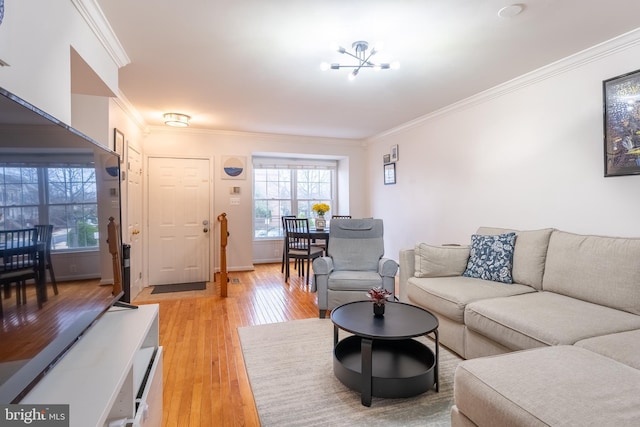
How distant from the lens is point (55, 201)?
1.08 metres

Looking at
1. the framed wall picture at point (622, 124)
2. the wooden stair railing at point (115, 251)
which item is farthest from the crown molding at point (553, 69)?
the wooden stair railing at point (115, 251)

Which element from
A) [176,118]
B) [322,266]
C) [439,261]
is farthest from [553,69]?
[176,118]

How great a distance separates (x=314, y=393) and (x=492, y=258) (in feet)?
6.17

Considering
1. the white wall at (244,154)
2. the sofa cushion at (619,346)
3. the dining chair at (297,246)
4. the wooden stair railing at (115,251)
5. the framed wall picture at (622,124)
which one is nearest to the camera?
the sofa cushion at (619,346)

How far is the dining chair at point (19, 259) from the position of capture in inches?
33.2

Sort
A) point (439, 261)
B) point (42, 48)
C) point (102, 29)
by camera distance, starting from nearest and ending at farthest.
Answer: point (42, 48) → point (102, 29) → point (439, 261)

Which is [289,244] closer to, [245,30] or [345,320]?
[345,320]

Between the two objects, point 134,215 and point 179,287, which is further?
point 179,287

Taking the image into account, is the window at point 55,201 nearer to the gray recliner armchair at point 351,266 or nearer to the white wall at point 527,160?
the gray recliner armchair at point 351,266

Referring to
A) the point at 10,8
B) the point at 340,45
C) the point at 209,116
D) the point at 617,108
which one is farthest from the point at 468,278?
the point at 209,116

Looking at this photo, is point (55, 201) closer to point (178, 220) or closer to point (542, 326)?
point (542, 326)

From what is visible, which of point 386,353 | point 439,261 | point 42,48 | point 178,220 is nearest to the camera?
point 42,48

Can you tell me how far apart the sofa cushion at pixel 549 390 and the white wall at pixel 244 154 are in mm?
4490

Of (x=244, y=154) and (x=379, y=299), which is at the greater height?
(x=244, y=154)
